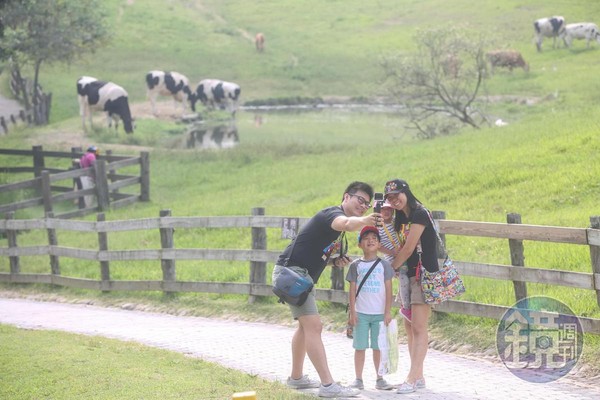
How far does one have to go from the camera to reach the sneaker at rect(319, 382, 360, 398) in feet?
30.1

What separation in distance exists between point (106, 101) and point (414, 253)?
3444 cm

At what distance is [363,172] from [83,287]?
9458 millimetres

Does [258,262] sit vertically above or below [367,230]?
below

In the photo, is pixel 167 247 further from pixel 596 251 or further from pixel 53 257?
pixel 596 251

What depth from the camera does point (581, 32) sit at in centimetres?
5484

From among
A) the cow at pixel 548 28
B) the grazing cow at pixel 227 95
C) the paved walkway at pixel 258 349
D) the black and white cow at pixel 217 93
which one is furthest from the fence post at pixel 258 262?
the cow at pixel 548 28

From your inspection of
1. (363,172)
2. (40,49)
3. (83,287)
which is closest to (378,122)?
(40,49)

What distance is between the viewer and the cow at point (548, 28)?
57.2 m

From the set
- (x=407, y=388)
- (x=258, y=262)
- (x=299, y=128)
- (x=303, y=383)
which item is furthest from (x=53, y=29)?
(x=407, y=388)

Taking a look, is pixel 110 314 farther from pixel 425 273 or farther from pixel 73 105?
pixel 73 105

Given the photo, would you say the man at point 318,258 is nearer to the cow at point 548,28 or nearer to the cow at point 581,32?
the cow at point 581,32

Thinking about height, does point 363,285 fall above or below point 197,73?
below

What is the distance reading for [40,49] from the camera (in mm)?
44438

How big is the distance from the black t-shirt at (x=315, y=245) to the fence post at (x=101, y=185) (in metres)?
17.2
